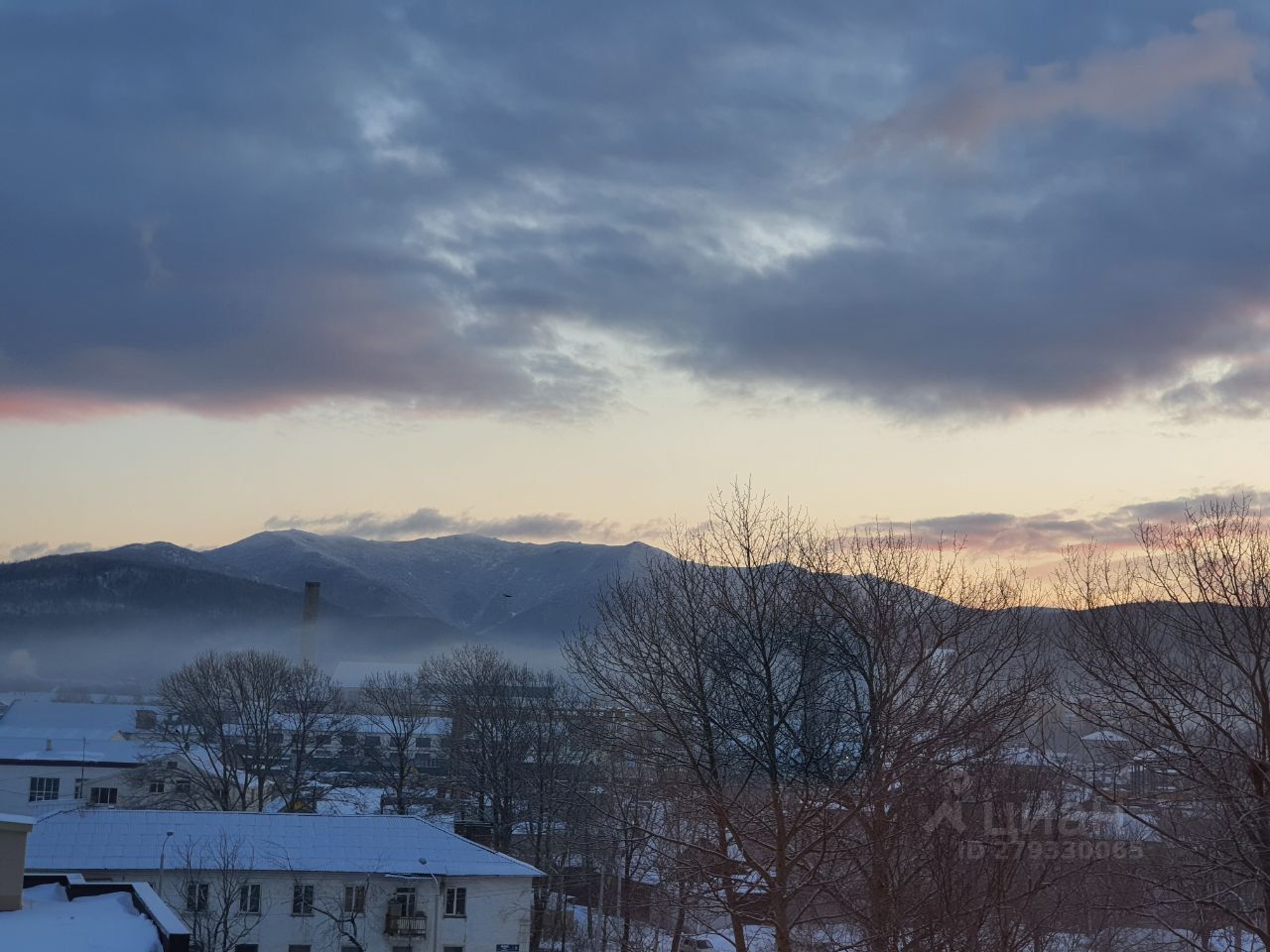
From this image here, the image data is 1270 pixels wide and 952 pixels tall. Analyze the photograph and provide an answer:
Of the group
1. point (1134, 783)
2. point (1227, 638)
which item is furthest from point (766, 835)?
point (1227, 638)

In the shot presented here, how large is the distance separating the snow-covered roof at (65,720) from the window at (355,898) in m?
48.5

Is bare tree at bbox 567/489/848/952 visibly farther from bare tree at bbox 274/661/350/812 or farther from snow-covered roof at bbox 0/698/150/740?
snow-covered roof at bbox 0/698/150/740

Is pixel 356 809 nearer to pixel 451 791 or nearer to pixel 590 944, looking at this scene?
pixel 451 791

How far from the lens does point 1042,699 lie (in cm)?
1889

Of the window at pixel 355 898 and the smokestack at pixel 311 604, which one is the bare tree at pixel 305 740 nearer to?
the window at pixel 355 898

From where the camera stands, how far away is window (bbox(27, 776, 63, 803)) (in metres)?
63.9

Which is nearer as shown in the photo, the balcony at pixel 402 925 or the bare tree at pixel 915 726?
the bare tree at pixel 915 726

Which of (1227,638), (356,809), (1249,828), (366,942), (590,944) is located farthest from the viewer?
(356,809)

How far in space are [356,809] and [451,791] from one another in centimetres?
460

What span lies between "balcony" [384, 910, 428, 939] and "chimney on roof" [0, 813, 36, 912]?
70.3ft

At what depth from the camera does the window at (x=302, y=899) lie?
3612cm

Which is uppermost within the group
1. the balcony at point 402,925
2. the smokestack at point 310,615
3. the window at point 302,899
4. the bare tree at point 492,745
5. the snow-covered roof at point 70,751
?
the smokestack at point 310,615

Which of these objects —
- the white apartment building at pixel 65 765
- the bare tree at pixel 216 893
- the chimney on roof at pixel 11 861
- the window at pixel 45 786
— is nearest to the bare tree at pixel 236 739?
the white apartment building at pixel 65 765

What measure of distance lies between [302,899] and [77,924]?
22.6 metres
